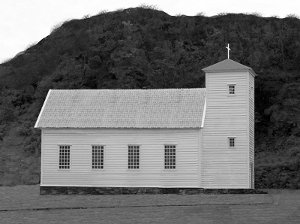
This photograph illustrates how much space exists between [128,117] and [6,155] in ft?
69.5

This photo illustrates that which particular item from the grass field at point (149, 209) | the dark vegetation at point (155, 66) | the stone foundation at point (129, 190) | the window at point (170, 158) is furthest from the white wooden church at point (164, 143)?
the dark vegetation at point (155, 66)

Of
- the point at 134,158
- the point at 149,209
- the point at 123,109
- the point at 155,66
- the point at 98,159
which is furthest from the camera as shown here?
the point at 155,66

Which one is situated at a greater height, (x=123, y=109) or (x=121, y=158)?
(x=123, y=109)

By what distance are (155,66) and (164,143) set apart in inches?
1157

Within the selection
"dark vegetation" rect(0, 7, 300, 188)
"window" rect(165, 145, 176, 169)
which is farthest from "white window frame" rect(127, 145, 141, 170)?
"dark vegetation" rect(0, 7, 300, 188)

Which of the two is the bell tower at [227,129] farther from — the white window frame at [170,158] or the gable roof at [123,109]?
the white window frame at [170,158]

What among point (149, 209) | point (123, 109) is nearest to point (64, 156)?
point (123, 109)

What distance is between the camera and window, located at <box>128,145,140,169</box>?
48562mm

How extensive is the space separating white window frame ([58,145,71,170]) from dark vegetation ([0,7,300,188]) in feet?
40.9

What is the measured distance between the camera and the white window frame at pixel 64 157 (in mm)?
49031

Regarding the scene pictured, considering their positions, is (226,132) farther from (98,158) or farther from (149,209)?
(149,209)

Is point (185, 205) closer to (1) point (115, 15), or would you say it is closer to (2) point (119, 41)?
(2) point (119, 41)

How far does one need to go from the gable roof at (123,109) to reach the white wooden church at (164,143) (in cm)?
6

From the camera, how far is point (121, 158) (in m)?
48.7
